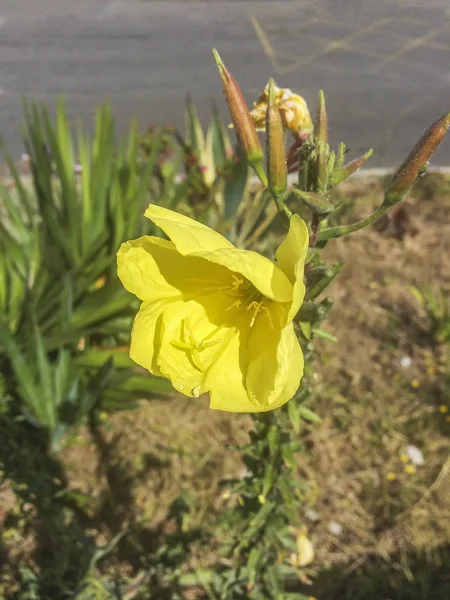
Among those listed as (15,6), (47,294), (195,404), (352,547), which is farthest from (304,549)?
(15,6)

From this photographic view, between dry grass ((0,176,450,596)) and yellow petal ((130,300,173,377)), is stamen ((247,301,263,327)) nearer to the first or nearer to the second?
yellow petal ((130,300,173,377))

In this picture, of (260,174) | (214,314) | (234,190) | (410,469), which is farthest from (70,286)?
(410,469)

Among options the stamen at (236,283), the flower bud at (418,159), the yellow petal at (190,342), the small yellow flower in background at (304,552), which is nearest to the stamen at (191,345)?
the yellow petal at (190,342)

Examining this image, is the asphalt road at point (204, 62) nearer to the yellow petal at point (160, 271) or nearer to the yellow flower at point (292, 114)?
the yellow flower at point (292, 114)

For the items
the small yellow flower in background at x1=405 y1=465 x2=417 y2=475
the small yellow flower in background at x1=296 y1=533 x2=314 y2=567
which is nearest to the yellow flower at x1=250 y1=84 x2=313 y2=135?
the small yellow flower in background at x1=296 y1=533 x2=314 y2=567

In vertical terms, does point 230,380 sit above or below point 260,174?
below

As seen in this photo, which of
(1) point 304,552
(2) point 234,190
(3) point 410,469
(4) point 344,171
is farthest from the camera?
(2) point 234,190

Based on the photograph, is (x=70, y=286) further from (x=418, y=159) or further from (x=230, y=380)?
(x=418, y=159)

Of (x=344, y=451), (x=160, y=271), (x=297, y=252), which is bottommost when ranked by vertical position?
(x=344, y=451)
